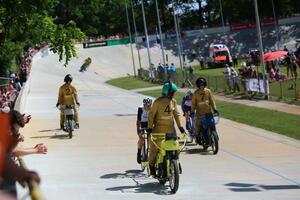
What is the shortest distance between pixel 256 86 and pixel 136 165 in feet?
72.5

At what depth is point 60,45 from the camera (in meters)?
14.9

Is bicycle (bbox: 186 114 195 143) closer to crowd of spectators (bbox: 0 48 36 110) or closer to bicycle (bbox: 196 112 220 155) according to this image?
bicycle (bbox: 196 112 220 155)

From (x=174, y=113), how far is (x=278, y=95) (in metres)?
23.4

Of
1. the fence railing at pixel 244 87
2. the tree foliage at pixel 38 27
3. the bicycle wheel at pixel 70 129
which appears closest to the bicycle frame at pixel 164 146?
the tree foliage at pixel 38 27

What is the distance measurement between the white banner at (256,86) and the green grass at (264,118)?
8.40 ft

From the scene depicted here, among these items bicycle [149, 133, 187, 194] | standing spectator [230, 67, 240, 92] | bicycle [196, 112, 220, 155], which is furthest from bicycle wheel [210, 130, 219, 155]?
standing spectator [230, 67, 240, 92]

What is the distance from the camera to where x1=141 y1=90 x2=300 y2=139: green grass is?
72.6 ft

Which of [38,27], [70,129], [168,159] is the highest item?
[38,27]

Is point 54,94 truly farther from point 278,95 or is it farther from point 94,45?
point 94,45

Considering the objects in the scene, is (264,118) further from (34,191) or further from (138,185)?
(34,191)

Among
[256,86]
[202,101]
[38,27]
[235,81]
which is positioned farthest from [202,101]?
[235,81]

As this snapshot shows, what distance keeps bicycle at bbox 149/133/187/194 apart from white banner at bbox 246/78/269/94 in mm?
22978

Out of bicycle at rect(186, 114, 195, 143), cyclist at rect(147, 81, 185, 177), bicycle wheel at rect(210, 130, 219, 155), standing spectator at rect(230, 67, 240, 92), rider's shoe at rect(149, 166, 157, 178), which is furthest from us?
standing spectator at rect(230, 67, 240, 92)

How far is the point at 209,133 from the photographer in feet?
55.6
